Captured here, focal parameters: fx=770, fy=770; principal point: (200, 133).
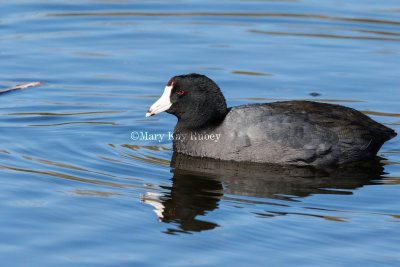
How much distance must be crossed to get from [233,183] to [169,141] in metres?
1.52

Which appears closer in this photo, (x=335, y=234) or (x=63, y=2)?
(x=335, y=234)

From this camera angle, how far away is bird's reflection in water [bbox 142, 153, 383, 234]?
5910 mm

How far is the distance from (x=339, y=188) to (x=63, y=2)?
814cm

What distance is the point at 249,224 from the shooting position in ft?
18.3

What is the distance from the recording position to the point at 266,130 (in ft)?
23.4

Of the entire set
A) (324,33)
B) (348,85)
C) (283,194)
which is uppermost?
(324,33)

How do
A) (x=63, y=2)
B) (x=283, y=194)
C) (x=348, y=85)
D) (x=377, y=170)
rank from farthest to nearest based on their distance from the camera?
(x=63, y=2), (x=348, y=85), (x=377, y=170), (x=283, y=194)

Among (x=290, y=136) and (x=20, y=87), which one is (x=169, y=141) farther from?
(x=20, y=87)

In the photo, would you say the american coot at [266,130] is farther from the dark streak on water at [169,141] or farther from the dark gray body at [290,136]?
the dark streak on water at [169,141]

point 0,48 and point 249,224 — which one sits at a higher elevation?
point 0,48

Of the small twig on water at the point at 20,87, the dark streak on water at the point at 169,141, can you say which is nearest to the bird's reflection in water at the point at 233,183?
the dark streak on water at the point at 169,141

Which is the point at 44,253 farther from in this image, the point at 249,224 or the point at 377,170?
the point at 377,170

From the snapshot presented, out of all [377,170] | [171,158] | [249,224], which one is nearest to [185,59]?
[171,158]

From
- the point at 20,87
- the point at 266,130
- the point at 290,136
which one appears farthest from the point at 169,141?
the point at 20,87
